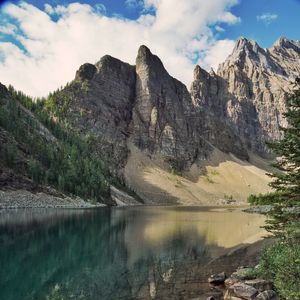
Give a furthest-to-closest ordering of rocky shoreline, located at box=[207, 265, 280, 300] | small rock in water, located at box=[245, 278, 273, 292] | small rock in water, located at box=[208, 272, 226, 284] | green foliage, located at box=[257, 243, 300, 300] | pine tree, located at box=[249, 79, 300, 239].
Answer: small rock in water, located at box=[208, 272, 226, 284] → pine tree, located at box=[249, 79, 300, 239] → small rock in water, located at box=[245, 278, 273, 292] → rocky shoreline, located at box=[207, 265, 280, 300] → green foliage, located at box=[257, 243, 300, 300]

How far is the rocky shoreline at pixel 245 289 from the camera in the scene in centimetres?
1972

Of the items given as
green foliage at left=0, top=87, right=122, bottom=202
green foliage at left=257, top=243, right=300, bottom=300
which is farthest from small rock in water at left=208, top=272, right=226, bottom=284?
green foliage at left=0, top=87, right=122, bottom=202

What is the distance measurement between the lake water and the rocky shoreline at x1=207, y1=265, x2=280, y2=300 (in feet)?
5.23

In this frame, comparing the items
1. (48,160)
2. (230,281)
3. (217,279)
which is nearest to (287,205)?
(230,281)

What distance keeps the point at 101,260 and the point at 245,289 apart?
1734 centimetres

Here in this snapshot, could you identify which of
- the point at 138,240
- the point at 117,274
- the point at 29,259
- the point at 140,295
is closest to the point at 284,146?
the point at 140,295

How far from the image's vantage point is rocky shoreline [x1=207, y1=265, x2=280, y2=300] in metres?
19.7

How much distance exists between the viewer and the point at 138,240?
4844 cm

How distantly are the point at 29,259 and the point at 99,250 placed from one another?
8.96m

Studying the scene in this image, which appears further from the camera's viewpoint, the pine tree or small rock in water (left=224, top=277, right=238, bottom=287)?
small rock in water (left=224, top=277, right=238, bottom=287)

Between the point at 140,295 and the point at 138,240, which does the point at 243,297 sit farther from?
the point at 138,240

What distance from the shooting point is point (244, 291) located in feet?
69.1

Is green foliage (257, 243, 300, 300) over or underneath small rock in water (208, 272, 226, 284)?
over

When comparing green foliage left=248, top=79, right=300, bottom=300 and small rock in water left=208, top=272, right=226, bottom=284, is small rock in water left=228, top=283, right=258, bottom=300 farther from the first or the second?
small rock in water left=208, top=272, right=226, bottom=284
